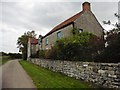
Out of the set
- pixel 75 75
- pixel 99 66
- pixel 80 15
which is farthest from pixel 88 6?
pixel 99 66

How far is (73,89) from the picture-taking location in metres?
8.57

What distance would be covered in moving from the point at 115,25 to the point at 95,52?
220 cm

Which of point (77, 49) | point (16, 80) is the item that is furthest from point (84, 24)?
point (16, 80)

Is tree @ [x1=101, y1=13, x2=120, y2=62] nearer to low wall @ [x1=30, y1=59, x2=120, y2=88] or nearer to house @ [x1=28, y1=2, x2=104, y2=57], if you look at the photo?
low wall @ [x1=30, y1=59, x2=120, y2=88]

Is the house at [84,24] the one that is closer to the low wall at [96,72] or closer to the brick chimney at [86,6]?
the brick chimney at [86,6]

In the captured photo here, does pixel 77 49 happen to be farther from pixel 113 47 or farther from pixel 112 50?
pixel 113 47

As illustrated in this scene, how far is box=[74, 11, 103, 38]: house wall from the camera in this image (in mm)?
26750

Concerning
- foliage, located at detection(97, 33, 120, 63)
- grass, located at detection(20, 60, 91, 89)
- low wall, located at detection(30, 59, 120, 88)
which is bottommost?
grass, located at detection(20, 60, 91, 89)

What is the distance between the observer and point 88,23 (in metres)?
27.9

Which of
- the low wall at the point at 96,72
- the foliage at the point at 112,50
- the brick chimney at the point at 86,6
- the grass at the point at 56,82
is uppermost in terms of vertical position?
the brick chimney at the point at 86,6

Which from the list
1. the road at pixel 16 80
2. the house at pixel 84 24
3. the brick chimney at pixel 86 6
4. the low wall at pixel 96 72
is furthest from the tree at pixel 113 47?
the brick chimney at pixel 86 6

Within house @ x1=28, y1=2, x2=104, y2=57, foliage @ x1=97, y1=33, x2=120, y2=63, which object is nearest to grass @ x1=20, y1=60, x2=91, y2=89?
foliage @ x1=97, y1=33, x2=120, y2=63

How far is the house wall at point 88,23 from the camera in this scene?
87.8ft

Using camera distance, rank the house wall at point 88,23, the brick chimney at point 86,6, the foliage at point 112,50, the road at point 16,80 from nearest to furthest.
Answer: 1. the foliage at point 112,50
2. the road at point 16,80
3. the house wall at point 88,23
4. the brick chimney at point 86,6
